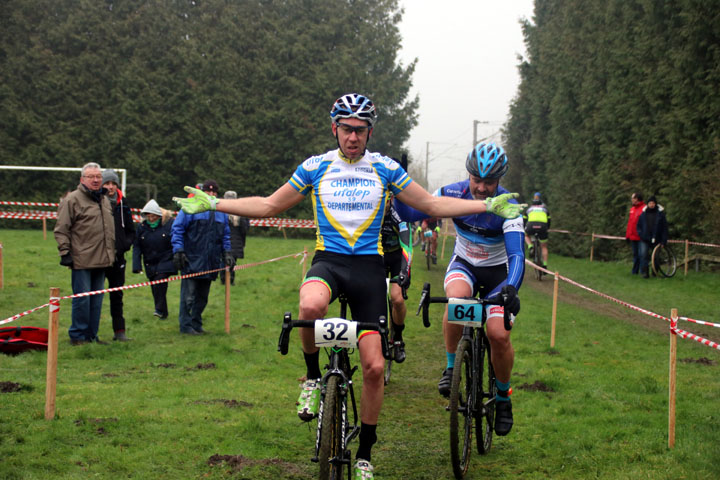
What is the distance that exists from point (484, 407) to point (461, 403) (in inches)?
16.6

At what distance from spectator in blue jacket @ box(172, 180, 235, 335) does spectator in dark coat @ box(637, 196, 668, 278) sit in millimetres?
12876

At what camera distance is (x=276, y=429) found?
248 inches

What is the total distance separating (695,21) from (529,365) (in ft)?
44.0

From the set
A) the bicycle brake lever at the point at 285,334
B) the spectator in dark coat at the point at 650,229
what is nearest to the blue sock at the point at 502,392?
the bicycle brake lever at the point at 285,334

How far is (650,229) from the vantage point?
64.7ft

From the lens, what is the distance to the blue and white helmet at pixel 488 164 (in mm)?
5574

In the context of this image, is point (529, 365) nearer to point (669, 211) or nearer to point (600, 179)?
point (669, 211)

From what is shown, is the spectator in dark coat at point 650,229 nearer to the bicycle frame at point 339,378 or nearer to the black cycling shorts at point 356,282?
the black cycling shorts at point 356,282

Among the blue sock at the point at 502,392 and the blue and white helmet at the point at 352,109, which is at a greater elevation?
the blue and white helmet at the point at 352,109

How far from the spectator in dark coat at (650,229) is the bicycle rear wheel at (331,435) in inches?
679

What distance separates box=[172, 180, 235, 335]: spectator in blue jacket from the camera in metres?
11.0

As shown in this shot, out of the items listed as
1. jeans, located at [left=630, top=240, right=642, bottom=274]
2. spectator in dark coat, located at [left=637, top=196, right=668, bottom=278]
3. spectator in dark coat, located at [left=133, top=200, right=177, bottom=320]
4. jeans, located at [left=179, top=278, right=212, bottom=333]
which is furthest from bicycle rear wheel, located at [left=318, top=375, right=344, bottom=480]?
jeans, located at [left=630, top=240, right=642, bottom=274]

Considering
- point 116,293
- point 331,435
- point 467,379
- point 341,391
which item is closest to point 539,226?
point 116,293

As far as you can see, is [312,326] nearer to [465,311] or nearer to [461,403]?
[465,311]
